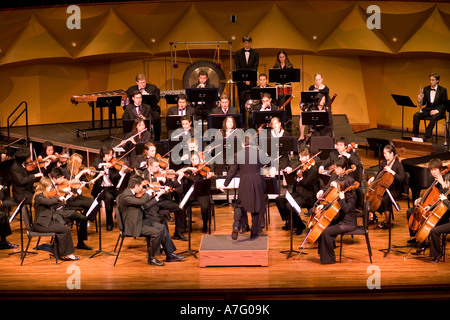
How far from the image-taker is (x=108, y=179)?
8.35 metres

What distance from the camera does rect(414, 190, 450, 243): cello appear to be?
22.4 ft

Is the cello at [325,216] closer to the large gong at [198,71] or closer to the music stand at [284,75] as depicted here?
the music stand at [284,75]

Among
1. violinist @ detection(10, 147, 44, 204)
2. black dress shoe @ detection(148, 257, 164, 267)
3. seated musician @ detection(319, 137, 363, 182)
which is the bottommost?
black dress shoe @ detection(148, 257, 164, 267)

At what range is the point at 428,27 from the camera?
11680 millimetres

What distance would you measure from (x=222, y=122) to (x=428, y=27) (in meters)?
4.78

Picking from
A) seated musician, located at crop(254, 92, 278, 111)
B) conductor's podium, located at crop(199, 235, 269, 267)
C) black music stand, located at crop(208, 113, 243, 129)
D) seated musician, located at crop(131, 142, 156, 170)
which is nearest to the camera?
conductor's podium, located at crop(199, 235, 269, 267)

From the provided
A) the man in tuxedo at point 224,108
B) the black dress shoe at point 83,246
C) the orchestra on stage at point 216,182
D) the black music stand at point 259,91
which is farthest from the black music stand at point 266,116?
the black dress shoe at point 83,246

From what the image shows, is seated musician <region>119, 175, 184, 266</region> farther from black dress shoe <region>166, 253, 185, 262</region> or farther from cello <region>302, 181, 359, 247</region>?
cello <region>302, 181, 359, 247</region>

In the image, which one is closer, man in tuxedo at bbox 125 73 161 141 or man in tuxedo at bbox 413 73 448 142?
man in tuxedo at bbox 125 73 161 141

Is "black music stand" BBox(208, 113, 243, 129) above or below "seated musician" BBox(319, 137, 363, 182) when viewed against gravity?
above

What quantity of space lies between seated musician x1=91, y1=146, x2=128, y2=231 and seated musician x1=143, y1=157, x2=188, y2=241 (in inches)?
25.9

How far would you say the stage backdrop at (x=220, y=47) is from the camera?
12.0 m

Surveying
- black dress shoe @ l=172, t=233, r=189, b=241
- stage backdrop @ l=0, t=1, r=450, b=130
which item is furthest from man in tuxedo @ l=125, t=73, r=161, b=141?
black dress shoe @ l=172, t=233, r=189, b=241

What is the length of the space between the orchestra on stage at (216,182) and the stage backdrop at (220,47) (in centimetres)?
211
